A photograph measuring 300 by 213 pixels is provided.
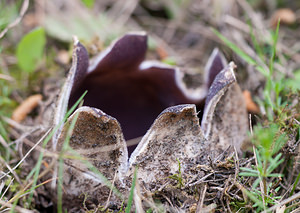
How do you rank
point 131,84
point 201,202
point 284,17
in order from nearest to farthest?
point 201,202 → point 131,84 → point 284,17

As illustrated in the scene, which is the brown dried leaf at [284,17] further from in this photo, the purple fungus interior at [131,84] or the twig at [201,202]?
the twig at [201,202]

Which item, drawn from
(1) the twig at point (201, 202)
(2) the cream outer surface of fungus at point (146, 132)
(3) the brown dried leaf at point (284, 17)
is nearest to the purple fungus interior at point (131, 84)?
(2) the cream outer surface of fungus at point (146, 132)

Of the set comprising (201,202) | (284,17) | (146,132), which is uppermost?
(284,17)

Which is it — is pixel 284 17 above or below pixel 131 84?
above

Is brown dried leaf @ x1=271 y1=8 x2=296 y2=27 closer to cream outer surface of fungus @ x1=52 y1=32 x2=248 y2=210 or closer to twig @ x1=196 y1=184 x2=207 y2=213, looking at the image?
cream outer surface of fungus @ x1=52 y1=32 x2=248 y2=210

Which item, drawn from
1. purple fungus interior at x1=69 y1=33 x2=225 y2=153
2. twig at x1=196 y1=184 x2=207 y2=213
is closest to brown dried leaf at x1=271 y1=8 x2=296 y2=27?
purple fungus interior at x1=69 y1=33 x2=225 y2=153

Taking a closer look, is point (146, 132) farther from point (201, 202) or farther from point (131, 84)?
point (131, 84)

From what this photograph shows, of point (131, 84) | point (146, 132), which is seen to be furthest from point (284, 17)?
point (146, 132)

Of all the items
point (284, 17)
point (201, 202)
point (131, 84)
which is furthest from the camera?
point (284, 17)

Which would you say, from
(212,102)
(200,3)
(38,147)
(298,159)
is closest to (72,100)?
(38,147)

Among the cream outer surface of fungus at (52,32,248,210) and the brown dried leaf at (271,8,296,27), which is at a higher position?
the brown dried leaf at (271,8,296,27)
